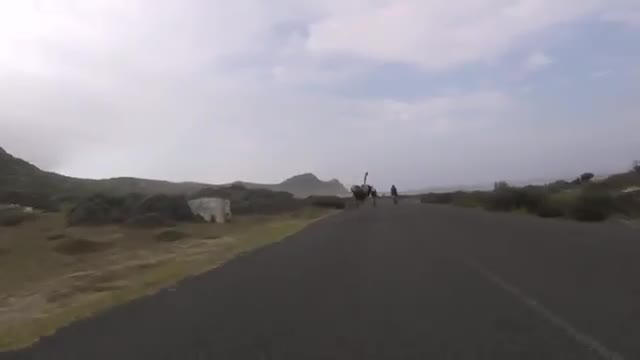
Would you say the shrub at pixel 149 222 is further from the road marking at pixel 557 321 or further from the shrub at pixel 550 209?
the road marking at pixel 557 321

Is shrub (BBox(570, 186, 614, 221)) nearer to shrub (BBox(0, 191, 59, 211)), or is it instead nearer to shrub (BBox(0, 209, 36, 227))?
shrub (BBox(0, 209, 36, 227))

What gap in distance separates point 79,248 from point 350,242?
15.7 meters

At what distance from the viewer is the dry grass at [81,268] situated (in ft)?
52.0

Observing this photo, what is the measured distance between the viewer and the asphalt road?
30.9 feet

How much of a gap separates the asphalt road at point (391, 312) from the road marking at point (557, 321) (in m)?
0.02

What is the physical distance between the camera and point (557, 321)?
10.7 m

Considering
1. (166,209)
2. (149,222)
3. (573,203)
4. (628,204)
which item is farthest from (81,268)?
(166,209)

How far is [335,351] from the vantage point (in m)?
9.27

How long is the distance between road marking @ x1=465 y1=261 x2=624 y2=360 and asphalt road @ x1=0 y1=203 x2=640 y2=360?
2 centimetres

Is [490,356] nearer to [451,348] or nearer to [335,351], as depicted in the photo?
[451,348]

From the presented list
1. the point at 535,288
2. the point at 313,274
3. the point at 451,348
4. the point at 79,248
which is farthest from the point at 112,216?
the point at 451,348

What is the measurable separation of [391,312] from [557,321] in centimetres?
240

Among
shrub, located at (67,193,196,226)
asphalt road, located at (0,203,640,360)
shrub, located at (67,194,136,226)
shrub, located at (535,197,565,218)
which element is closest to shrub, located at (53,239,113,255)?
shrub, located at (67,193,196,226)

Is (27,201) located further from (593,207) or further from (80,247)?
(593,207)
